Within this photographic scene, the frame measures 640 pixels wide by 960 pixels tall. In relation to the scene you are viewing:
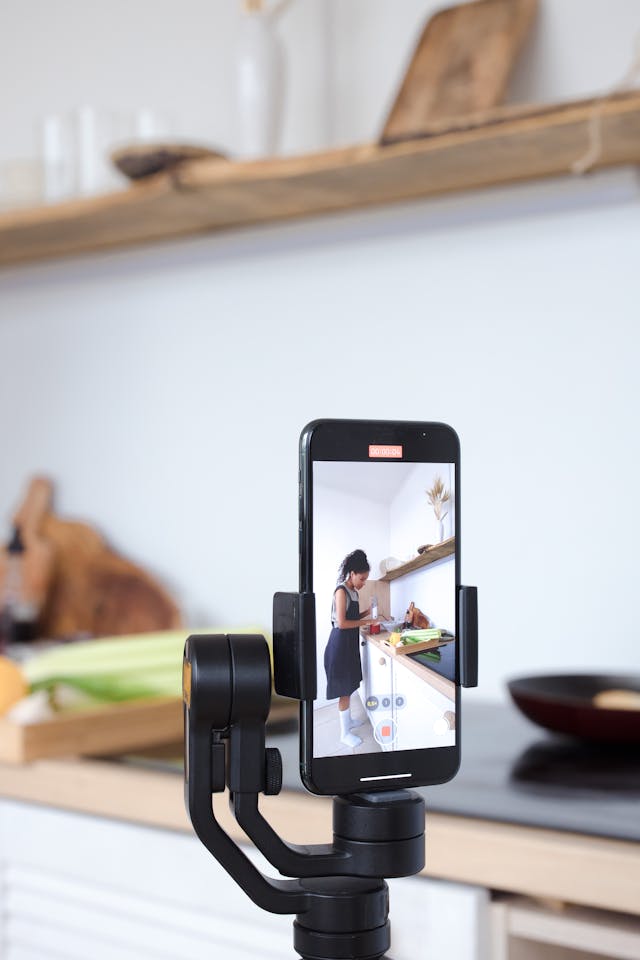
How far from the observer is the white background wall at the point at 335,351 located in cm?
154

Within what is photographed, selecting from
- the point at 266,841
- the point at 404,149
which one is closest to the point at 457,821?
the point at 266,841

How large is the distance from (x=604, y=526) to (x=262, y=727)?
1.12 metres

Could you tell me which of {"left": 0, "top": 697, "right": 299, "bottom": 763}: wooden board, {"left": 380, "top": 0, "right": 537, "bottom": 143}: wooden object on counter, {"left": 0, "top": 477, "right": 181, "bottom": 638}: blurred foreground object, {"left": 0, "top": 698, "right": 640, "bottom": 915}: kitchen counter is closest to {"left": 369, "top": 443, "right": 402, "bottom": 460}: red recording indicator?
{"left": 0, "top": 698, "right": 640, "bottom": 915}: kitchen counter

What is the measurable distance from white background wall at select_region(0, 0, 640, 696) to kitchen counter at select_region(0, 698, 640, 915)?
339 millimetres

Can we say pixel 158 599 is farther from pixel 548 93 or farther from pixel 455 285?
pixel 548 93

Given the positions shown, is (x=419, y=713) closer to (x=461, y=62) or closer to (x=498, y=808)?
(x=498, y=808)

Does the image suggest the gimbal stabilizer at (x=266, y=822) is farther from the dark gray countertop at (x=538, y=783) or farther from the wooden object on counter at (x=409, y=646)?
the dark gray countertop at (x=538, y=783)

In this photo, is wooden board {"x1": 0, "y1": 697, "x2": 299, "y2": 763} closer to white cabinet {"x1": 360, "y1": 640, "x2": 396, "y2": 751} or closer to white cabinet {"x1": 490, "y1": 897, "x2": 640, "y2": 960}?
white cabinet {"x1": 490, "y1": 897, "x2": 640, "y2": 960}

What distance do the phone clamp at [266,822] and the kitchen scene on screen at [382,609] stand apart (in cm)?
3

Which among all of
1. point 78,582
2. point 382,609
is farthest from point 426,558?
point 78,582

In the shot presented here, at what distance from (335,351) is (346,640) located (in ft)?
4.35

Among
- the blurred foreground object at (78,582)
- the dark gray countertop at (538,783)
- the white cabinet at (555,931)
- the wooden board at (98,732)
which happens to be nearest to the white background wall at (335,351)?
the blurred foreground object at (78,582)

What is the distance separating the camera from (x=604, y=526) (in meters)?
1.53

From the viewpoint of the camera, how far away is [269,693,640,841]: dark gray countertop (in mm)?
939
